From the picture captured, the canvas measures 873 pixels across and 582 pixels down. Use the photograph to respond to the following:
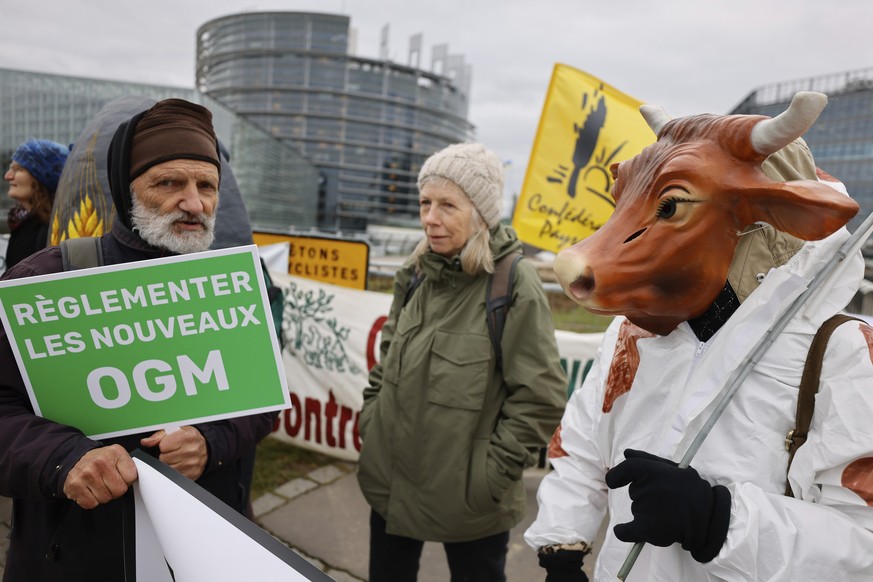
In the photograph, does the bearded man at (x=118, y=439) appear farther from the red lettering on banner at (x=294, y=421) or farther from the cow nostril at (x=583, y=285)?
the red lettering on banner at (x=294, y=421)

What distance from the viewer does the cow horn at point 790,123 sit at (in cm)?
85

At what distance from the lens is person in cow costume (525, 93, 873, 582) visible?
929 mm

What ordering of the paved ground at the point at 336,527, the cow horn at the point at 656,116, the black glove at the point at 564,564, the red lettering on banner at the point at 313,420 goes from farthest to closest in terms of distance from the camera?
the red lettering on banner at the point at 313,420 < the paved ground at the point at 336,527 < the black glove at the point at 564,564 < the cow horn at the point at 656,116

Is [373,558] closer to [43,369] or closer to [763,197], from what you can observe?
[43,369]

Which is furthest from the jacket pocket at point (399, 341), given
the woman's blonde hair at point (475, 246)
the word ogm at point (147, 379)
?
the word ogm at point (147, 379)

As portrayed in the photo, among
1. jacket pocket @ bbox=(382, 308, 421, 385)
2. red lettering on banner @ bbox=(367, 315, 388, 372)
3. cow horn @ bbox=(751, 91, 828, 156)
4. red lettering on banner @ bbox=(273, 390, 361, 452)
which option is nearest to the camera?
cow horn @ bbox=(751, 91, 828, 156)

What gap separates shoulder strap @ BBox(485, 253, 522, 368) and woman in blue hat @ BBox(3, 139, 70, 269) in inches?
116

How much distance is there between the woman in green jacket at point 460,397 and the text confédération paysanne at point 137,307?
88cm

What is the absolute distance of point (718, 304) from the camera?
1149 millimetres

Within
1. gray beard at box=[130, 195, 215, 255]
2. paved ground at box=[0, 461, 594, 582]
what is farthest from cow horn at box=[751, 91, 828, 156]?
paved ground at box=[0, 461, 594, 582]

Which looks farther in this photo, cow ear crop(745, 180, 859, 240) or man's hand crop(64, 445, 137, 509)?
man's hand crop(64, 445, 137, 509)

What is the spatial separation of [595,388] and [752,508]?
52 cm

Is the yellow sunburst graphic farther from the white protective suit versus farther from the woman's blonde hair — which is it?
the white protective suit

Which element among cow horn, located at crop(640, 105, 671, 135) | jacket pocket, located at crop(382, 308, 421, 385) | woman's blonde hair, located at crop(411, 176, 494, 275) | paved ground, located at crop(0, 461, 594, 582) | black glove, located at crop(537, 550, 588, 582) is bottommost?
paved ground, located at crop(0, 461, 594, 582)
